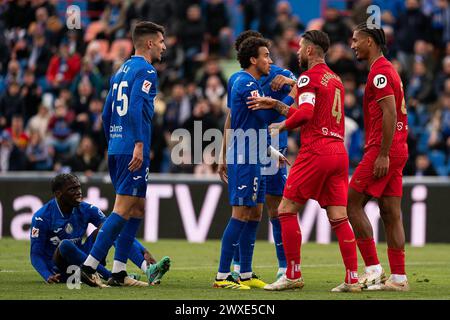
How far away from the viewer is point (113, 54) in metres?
22.4

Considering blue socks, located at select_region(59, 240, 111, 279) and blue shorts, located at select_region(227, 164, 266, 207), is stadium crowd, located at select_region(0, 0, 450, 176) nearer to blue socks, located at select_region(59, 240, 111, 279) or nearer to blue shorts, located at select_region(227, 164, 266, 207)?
blue socks, located at select_region(59, 240, 111, 279)

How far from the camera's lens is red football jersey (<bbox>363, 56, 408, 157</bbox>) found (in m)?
10.2

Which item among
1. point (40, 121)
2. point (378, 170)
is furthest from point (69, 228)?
point (40, 121)

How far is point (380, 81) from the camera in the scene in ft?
33.3

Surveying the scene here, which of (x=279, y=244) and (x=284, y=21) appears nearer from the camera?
(x=279, y=244)

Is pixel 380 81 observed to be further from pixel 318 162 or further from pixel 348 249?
pixel 348 249

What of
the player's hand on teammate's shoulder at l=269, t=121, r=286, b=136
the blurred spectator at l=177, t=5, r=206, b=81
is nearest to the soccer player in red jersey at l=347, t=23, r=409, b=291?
the player's hand on teammate's shoulder at l=269, t=121, r=286, b=136

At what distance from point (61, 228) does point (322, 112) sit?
9.29 ft

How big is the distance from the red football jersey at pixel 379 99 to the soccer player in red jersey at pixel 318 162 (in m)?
0.34

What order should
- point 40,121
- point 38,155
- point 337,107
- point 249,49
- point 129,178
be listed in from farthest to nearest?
1. point 40,121
2. point 38,155
3. point 249,49
4. point 129,178
5. point 337,107

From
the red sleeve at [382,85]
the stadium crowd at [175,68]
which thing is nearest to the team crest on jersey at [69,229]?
the red sleeve at [382,85]
